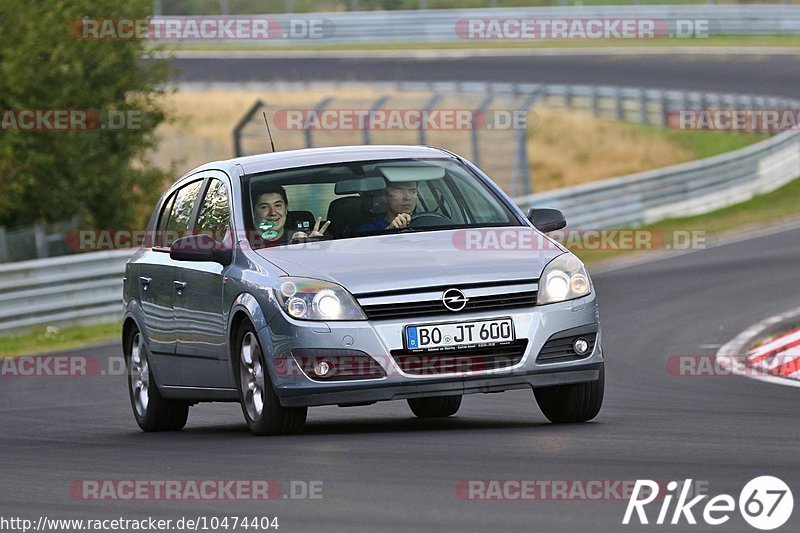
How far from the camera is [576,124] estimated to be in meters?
40.8

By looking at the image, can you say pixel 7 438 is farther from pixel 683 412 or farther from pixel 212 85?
pixel 212 85

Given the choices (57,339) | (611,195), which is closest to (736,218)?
(611,195)

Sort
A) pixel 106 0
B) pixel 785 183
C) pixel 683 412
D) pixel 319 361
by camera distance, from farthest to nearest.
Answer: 1. pixel 785 183
2. pixel 106 0
3. pixel 683 412
4. pixel 319 361

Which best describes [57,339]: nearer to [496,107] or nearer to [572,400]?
[496,107]

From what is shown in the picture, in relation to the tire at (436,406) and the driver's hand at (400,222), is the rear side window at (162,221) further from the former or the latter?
the driver's hand at (400,222)

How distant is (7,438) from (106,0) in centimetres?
1691

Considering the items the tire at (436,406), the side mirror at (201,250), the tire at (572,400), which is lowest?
the tire at (436,406)

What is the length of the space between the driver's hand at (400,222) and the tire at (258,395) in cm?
101

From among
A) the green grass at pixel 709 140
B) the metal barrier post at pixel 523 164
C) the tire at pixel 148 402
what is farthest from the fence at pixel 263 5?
Result: the tire at pixel 148 402

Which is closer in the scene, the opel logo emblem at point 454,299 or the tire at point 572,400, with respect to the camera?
the opel logo emblem at point 454,299

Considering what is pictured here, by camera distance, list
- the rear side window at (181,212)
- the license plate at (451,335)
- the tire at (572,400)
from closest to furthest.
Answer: the license plate at (451,335)
the tire at (572,400)
the rear side window at (181,212)

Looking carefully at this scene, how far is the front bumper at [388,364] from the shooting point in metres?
8.87

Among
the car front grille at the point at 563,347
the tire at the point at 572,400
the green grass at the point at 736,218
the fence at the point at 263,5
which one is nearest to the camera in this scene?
the car front grille at the point at 563,347

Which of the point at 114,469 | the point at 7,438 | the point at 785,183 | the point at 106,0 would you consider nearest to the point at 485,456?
the point at 114,469
